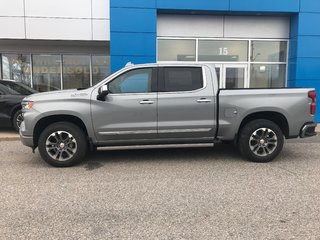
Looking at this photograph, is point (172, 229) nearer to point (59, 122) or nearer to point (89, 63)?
point (59, 122)

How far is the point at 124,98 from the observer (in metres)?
6.35

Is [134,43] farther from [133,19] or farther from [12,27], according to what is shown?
[12,27]

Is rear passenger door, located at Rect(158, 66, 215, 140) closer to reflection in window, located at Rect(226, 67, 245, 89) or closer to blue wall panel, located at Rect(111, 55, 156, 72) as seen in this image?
blue wall panel, located at Rect(111, 55, 156, 72)

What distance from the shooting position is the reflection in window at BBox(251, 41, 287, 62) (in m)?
13.2

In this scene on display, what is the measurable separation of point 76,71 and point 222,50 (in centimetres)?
620

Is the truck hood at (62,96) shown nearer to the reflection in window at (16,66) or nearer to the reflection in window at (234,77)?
the reflection in window at (234,77)

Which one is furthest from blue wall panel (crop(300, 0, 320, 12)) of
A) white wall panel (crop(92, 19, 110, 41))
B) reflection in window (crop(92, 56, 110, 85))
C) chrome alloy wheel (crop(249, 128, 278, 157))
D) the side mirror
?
the side mirror

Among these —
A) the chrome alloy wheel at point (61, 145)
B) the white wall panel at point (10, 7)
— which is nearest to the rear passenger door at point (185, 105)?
the chrome alloy wheel at point (61, 145)

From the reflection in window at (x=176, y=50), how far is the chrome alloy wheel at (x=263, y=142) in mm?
6944

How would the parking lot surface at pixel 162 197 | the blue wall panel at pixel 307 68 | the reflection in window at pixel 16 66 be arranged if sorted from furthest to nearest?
the reflection in window at pixel 16 66, the blue wall panel at pixel 307 68, the parking lot surface at pixel 162 197

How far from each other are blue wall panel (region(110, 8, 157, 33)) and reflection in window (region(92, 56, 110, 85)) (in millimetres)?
2814

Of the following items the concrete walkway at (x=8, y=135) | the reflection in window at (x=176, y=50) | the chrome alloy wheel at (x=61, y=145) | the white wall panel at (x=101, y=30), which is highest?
the white wall panel at (x=101, y=30)

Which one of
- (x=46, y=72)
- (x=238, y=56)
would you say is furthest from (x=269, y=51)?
(x=46, y=72)

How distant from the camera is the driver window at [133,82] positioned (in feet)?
21.1
